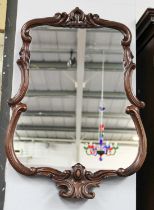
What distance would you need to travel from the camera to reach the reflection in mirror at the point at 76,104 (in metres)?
1.59

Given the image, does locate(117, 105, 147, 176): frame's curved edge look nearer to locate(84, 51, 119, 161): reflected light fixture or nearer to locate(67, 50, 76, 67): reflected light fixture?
locate(84, 51, 119, 161): reflected light fixture

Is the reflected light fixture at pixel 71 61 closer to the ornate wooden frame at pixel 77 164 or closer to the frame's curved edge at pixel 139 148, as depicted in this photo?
the ornate wooden frame at pixel 77 164

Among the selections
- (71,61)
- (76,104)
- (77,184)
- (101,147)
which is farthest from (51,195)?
(71,61)

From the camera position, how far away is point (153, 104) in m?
1.60

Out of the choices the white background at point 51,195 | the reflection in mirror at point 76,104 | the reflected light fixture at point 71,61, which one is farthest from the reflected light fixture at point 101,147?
the reflected light fixture at point 71,61

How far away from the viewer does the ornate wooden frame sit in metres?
1.56

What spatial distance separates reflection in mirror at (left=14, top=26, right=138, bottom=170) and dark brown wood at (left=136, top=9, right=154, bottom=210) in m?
0.09

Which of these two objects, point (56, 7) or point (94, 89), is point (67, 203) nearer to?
point (94, 89)

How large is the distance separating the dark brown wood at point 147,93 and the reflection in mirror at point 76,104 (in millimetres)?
91

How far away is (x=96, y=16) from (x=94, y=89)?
1.20 ft

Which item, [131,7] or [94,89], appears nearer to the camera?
[94,89]

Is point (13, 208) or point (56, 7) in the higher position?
point (56, 7)

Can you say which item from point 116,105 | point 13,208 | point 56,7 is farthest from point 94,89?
point 13,208

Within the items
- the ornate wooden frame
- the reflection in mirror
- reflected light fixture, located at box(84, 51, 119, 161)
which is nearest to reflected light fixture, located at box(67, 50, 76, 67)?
the reflection in mirror
